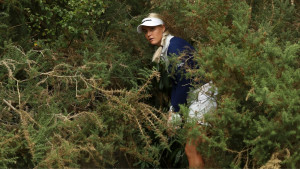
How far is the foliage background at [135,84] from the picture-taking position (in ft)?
13.4

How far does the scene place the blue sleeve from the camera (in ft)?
16.8

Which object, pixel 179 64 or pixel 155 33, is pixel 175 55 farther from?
pixel 155 33

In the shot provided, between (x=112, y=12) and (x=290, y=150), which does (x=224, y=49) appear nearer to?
(x=290, y=150)

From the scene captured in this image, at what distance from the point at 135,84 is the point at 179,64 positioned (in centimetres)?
54

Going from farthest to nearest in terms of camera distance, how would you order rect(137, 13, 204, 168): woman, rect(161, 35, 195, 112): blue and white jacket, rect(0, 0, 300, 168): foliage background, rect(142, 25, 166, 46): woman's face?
rect(142, 25, 166, 46): woman's face, rect(161, 35, 195, 112): blue and white jacket, rect(137, 13, 204, 168): woman, rect(0, 0, 300, 168): foliage background

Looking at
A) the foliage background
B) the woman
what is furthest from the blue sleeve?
the foliage background

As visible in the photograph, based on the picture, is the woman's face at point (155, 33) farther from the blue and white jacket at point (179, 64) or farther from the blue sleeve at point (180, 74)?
the blue sleeve at point (180, 74)

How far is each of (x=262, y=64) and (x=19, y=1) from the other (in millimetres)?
3333

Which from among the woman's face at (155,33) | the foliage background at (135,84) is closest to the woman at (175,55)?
the woman's face at (155,33)

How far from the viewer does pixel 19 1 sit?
6.08 m

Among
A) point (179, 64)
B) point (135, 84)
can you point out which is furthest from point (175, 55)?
point (135, 84)

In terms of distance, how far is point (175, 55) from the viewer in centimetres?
520

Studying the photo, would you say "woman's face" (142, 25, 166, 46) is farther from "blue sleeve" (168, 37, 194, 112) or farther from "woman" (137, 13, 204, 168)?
"blue sleeve" (168, 37, 194, 112)

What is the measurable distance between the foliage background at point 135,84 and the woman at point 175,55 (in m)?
0.17
